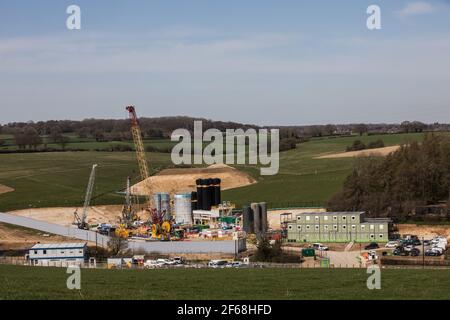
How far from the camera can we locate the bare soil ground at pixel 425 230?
1980 inches

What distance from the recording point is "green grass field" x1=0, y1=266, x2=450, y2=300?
15492mm

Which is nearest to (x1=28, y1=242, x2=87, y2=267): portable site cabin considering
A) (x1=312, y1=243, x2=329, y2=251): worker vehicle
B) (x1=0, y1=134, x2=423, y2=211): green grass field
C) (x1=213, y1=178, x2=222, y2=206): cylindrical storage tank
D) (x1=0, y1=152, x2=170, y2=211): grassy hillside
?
(x1=312, y1=243, x2=329, y2=251): worker vehicle

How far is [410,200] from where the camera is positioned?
55.8 meters

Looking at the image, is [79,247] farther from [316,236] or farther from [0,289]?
[0,289]

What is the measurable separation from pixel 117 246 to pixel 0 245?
866 centimetres

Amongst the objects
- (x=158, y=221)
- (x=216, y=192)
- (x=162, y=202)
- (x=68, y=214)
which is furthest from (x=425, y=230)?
(x=68, y=214)

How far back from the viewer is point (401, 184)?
184 ft

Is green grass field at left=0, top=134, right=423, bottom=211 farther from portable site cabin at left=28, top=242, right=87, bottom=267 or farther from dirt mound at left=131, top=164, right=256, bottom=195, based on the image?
portable site cabin at left=28, top=242, right=87, bottom=267

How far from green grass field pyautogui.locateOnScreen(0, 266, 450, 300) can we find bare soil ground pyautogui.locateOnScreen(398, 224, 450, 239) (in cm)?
3032

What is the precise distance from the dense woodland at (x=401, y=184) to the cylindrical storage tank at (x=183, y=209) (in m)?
10.3

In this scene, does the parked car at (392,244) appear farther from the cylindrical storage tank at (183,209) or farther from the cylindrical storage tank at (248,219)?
the cylindrical storage tank at (183,209)

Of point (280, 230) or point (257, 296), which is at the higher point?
point (257, 296)

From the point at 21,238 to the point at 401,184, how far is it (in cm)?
2645
